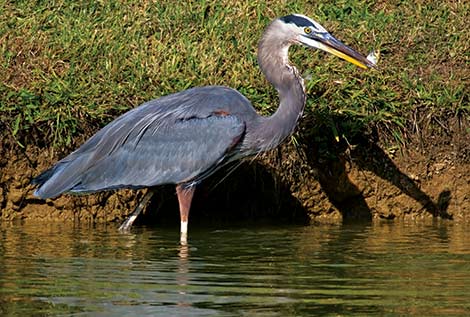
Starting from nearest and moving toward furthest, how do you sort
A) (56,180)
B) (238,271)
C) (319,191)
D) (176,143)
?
(238,271) → (56,180) → (176,143) → (319,191)

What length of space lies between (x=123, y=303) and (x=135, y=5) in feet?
15.0

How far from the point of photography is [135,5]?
9.65 m

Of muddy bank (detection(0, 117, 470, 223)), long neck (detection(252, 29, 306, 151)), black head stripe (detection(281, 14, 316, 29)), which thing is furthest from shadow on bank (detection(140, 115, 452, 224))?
black head stripe (detection(281, 14, 316, 29))

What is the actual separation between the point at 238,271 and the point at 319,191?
2284mm

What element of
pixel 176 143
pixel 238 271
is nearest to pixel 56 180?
pixel 176 143

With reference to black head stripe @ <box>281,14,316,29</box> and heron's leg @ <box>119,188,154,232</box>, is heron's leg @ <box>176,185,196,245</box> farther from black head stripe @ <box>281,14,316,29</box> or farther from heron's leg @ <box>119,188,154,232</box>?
black head stripe @ <box>281,14,316,29</box>

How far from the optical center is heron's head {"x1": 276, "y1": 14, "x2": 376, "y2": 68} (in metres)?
7.95

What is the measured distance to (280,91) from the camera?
8016 mm

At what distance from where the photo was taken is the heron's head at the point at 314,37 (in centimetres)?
795

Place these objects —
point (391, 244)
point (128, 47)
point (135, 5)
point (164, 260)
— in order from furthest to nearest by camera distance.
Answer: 1. point (135, 5)
2. point (128, 47)
3. point (391, 244)
4. point (164, 260)

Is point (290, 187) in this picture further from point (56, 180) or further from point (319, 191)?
point (56, 180)

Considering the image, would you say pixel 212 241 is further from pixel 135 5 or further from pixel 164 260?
pixel 135 5

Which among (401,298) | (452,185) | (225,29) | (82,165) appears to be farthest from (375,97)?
(401,298)

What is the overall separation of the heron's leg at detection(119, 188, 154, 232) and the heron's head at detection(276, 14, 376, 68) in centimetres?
133
